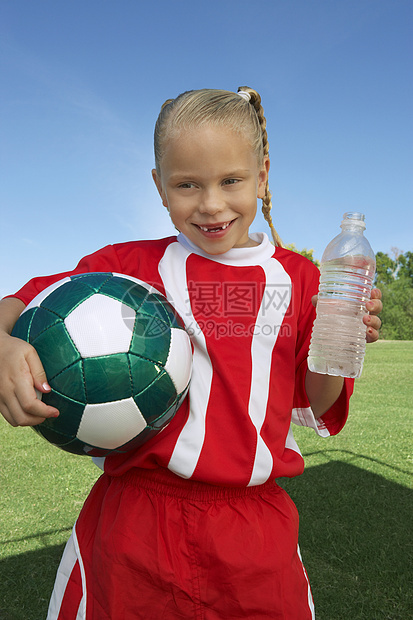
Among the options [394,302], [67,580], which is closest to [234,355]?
[67,580]

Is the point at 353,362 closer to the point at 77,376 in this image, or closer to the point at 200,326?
the point at 200,326

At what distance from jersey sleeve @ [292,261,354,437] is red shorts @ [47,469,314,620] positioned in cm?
36

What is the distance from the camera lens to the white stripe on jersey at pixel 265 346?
1558 millimetres

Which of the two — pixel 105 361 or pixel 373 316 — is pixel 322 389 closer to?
pixel 373 316

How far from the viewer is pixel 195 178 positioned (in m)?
1.55

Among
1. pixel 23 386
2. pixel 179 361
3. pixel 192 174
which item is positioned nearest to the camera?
pixel 23 386

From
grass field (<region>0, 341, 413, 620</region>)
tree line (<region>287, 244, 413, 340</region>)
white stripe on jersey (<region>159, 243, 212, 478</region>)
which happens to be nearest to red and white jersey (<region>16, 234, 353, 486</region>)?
white stripe on jersey (<region>159, 243, 212, 478</region>)

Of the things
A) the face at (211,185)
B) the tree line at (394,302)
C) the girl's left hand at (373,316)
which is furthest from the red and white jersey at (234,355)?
the tree line at (394,302)

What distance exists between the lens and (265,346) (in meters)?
1.65

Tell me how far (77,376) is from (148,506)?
522 mm

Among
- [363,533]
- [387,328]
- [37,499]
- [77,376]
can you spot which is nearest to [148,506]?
[77,376]

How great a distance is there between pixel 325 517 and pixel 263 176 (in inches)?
123

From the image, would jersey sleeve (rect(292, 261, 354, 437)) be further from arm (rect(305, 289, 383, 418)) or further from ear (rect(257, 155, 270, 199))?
ear (rect(257, 155, 270, 199))

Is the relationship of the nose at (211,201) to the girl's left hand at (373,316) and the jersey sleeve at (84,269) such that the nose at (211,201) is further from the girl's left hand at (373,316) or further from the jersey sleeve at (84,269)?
the girl's left hand at (373,316)
